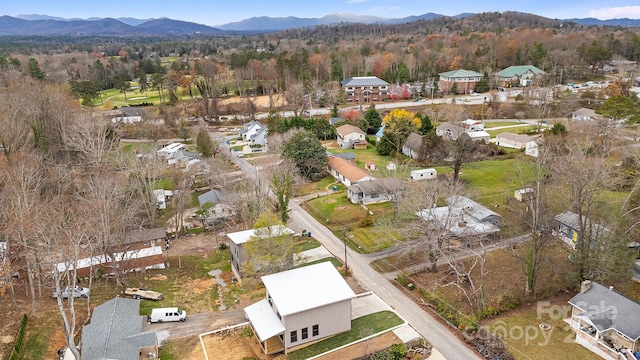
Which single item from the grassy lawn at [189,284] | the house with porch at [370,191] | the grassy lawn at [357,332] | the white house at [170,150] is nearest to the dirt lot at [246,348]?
the grassy lawn at [357,332]

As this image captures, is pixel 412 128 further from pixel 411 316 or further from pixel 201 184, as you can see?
pixel 411 316

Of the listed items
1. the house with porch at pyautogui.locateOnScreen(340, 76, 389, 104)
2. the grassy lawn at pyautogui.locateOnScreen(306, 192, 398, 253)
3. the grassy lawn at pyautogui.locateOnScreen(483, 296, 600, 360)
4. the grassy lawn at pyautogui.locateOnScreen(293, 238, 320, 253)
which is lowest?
the grassy lawn at pyautogui.locateOnScreen(483, 296, 600, 360)

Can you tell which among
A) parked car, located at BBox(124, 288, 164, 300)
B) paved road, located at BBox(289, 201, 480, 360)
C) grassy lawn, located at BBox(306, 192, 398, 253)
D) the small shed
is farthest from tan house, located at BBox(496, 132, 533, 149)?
parked car, located at BBox(124, 288, 164, 300)

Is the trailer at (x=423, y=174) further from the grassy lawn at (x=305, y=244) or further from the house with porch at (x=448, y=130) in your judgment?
the grassy lawn at (x=305, y=244)

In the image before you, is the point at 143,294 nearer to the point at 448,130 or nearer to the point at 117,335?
the point at 117,335

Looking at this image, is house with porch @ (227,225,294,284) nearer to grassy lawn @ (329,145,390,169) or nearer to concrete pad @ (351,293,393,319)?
concrete pad @ (351,293,393,319)

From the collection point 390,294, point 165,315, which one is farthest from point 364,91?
point 165,315

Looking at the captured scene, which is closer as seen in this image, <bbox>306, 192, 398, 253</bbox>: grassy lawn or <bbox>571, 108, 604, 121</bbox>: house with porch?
<bbox>306, 192, 398, 253</bbox>: grassy lawn
